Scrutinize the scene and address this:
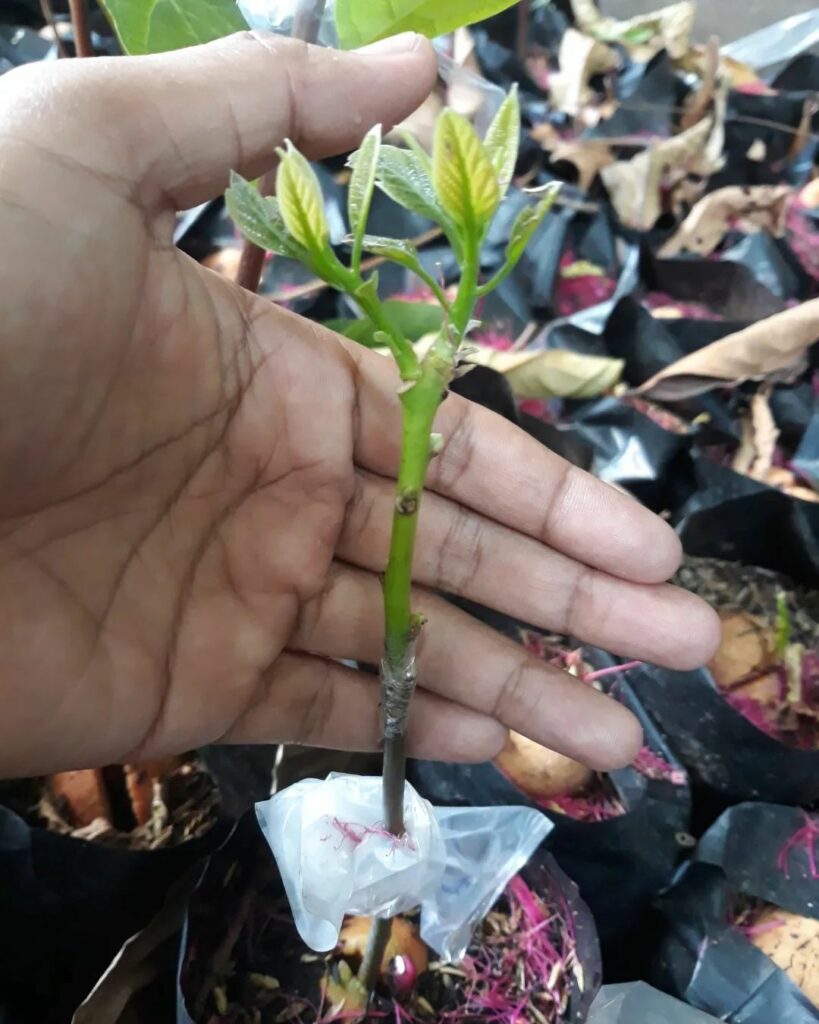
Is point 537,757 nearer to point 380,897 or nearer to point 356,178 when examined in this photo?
point 380,897

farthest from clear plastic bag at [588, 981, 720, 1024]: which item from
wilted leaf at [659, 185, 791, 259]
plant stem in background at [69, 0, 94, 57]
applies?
wilted leaf at [659, 185, 791, 259]

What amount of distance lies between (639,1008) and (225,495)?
0.50 meters

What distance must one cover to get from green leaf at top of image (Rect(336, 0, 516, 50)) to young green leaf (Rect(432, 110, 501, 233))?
1.00 feet

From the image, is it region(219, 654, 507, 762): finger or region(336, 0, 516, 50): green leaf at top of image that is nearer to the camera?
region(336, 0, 516, 50): green leaf at top of image

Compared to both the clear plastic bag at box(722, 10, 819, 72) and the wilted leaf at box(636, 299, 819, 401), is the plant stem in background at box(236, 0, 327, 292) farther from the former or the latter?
the clear plastic bag at box(722, 10, 819, 72)

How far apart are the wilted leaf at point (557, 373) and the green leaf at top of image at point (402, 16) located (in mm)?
569

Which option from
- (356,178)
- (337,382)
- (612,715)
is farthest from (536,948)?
(356,178)

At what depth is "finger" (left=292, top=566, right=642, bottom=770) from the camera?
73 centimetres

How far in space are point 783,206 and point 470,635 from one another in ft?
4.01

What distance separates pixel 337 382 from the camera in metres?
0.69

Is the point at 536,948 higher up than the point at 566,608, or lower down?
lower down

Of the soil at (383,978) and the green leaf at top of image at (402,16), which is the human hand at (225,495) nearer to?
the green leaf at top of image at (402,16)

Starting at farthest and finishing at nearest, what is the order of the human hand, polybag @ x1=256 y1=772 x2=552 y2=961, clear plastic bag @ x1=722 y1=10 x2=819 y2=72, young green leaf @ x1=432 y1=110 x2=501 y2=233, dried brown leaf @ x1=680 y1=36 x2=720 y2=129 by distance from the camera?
clear plastic bag @ x1=722 y1=10 x2=819 y2=72 < dried brown leaf @ x1=680 y1=36 x2=720 y2=129 < polybag @ x1=256 y1=772 x2=552 y2=961 < the human hand < young green leaf @ x1=432 y1=110 x2=501 y2=233

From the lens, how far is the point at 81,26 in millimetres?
731
